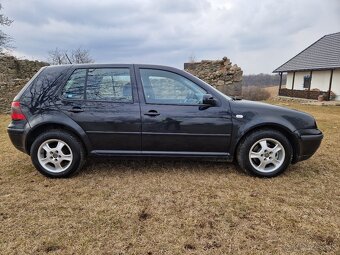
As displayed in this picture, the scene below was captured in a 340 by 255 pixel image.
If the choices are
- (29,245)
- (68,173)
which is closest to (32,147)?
(68,173)

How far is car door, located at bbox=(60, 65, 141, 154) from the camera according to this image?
4180mm

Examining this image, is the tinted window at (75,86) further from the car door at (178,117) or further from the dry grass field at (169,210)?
the dry grass field at (169,210)

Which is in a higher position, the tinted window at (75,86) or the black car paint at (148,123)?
the tinted window at (75,86)

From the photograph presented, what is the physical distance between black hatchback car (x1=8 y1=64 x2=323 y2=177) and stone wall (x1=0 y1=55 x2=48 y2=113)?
9166 mm

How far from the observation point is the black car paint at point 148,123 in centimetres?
418

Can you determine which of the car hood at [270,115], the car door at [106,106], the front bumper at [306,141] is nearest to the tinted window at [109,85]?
the car door at [106,106]

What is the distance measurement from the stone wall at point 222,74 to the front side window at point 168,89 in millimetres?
8547

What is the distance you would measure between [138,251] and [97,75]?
260 centimetres

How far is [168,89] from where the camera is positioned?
4.29 m

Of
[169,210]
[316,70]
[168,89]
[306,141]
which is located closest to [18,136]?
[168,89]

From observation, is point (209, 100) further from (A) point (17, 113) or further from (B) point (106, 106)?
(A) point (17, 113)

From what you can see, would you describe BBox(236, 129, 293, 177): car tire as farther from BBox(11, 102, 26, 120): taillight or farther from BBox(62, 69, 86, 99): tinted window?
BBox(11, 102, 26, 120): taillight

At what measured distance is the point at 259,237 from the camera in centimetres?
278

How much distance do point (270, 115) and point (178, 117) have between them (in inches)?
50.5
